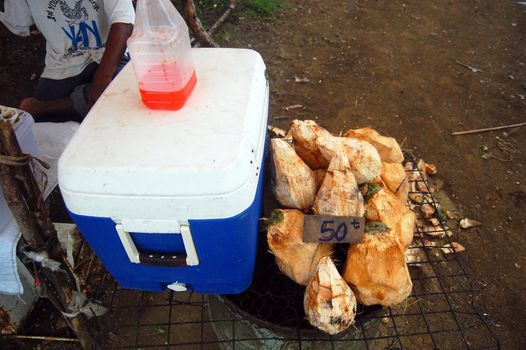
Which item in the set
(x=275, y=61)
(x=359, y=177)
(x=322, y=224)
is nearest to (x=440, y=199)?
(x=359, y=177)

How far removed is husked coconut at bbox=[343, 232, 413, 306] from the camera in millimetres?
1285

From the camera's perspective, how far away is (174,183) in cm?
105

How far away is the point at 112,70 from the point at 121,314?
1629 mm

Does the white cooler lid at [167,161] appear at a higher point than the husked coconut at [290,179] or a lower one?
higher

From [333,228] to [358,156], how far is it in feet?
1.15

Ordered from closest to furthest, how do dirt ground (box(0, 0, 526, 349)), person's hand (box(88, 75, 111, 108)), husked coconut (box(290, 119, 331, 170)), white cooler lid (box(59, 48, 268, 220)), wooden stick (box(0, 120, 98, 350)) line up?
white cooler lid (box(59, 48, 268, 220)) < wooden stick (box(0, 120, 98, 350)) < husked coconut (box(290, 119, 331, 170)) < person's hand (box(88, 75, 111, 108)) < dirt ground (box(0, 0, 526, 349))

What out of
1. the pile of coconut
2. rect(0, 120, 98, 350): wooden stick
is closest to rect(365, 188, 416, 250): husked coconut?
the pile of coconut

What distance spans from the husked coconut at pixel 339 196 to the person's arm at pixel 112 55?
1570mm

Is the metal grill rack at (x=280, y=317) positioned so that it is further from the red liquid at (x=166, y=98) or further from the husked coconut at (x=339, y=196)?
the red liquid at (x=166, y=98)

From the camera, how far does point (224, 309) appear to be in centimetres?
165

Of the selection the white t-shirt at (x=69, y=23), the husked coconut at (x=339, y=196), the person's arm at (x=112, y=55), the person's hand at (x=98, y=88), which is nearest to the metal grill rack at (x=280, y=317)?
the husked coconut at (x=339, y=196)

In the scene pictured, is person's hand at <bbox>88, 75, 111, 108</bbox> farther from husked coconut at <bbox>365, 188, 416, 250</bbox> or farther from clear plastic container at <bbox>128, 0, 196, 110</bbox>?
husked coconut at <bbox>365, 188, 416, 250</bbox>

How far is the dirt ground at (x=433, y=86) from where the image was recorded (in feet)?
9.46

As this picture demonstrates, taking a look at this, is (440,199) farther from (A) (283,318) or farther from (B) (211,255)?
(B) (211,255)
